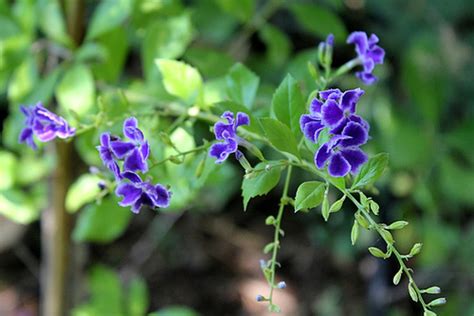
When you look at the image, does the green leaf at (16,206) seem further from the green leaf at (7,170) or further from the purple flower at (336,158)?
the purple flower at (336,158)

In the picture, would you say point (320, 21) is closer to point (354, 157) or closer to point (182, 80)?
point (182, 80)

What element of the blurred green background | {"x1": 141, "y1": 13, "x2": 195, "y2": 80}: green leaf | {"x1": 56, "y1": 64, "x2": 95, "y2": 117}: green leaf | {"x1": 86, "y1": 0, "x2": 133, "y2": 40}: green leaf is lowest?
the blurred green background

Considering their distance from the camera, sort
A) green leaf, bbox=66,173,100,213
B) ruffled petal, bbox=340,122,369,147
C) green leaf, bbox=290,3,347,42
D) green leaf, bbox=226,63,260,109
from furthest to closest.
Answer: green leaf, bbox=290,3,347,42, green leaf, bbox=66,173,100,213, green leaf, bbox=226,63,260,109, ruffled petal, bbox=340,122,369,147

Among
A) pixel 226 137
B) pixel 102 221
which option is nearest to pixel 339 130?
pixel 226 137

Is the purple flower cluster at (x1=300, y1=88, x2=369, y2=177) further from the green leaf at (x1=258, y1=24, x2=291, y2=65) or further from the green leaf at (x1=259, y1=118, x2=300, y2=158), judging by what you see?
the green leaf at (x1=258, y1=24, x2=291, y2=65)

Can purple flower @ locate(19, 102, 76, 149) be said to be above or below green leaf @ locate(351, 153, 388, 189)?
below

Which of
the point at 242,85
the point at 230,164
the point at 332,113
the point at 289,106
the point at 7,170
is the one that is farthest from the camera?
the point at 7,170

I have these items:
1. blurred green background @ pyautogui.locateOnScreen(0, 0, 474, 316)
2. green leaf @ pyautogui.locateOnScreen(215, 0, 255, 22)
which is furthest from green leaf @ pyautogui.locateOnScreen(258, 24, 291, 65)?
green leaf @ pyautogui.locateOnScreen(215, 0, 255, 22)
